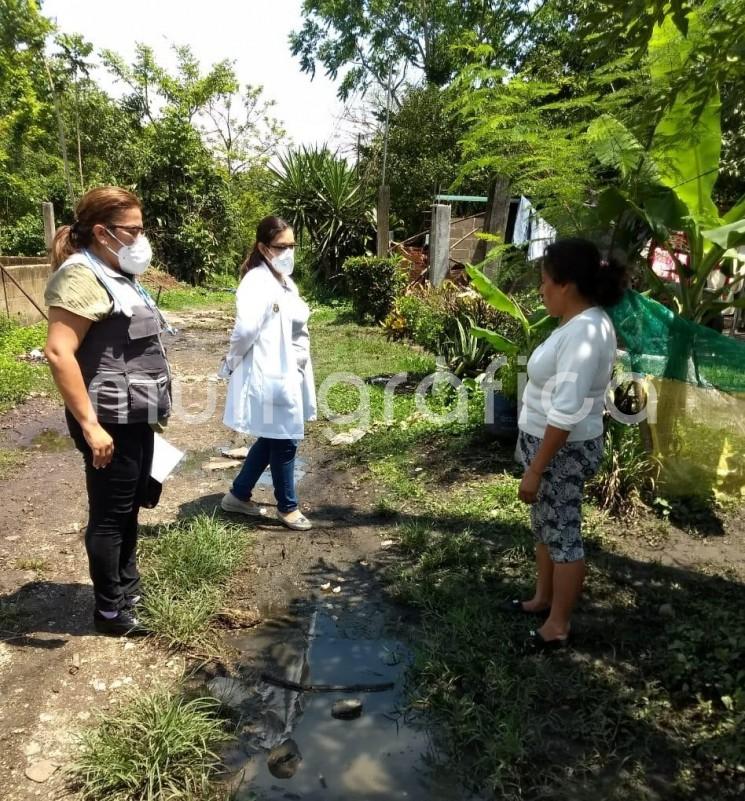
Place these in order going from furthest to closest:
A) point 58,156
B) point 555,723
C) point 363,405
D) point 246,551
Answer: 1. point 58,156
2. point 363,405
3. point 246,551
4. point 555,723

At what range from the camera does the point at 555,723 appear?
2.22 metres

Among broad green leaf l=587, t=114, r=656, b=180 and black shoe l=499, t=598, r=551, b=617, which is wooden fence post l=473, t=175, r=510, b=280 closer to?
broad green leaf l=587, t=114, r=656, b=180

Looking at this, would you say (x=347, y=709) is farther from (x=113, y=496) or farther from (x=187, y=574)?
(x=113, y=496)

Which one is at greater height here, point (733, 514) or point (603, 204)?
point (603, 204)

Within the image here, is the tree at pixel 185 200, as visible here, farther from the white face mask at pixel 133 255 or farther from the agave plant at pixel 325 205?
the white face mask at pixel 133 255

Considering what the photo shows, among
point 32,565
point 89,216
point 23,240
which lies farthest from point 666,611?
point 23,240

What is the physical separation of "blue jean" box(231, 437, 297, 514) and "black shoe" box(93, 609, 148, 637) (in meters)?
1.16

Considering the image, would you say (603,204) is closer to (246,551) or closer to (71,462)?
(246,551)

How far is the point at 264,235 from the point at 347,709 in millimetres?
2380

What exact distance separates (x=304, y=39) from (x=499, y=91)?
2456cm

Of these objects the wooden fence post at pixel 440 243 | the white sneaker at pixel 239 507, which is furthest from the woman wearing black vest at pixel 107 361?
the wooden fence post at pixel 440 243

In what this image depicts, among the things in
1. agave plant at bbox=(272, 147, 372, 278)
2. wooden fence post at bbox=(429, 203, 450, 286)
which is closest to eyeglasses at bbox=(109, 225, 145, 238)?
wooden fence post at bbox=(429, 203, 450, 286)

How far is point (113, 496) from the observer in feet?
8.31

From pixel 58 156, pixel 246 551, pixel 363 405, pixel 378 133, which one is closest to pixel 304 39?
pixel 378 133
